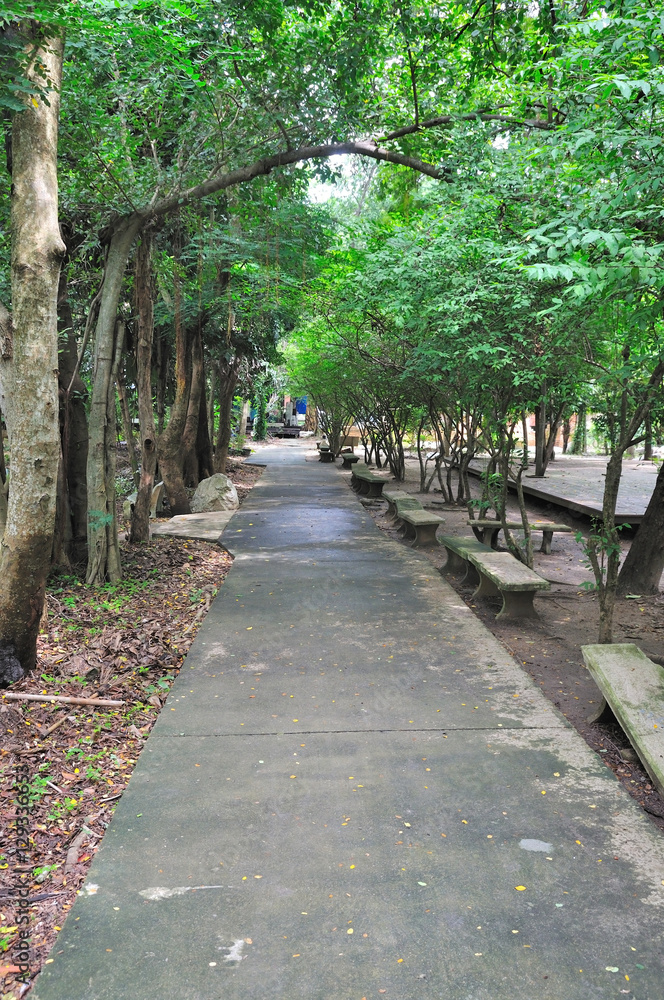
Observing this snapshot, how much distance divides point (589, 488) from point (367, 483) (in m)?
4.81

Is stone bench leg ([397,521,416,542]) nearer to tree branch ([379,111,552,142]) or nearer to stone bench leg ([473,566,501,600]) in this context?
stone bench leg ([473,566,501,600])

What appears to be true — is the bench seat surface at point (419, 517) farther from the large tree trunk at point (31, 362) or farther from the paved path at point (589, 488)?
the large tree trunk at point (31, 362)

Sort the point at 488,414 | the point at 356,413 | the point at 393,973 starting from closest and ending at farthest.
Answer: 1. the point at 393,973
2. the point at 488,414
3. the point at 356,413

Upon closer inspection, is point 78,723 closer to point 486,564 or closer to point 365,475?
point 486,564

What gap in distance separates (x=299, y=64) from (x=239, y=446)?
2198 centimetres

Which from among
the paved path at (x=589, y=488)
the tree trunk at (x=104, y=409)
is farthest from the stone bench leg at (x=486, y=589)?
the tree trunk at (x=104, y=409)

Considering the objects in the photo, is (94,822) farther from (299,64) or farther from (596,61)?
(299,64)

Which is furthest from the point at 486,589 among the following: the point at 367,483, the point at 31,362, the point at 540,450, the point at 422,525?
the point at 540,450

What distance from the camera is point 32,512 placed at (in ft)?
14.9

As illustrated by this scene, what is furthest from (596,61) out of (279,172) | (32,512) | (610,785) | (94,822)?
(279,172)

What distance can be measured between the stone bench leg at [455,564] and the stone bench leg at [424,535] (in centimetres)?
141

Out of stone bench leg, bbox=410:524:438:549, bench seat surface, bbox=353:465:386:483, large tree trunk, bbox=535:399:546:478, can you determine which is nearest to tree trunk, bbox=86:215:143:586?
stone bench leg, bbox=410:524:438:549

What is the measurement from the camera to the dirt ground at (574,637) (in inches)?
163

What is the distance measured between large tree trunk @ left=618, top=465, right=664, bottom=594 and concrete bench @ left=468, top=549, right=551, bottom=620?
134 centimetres
